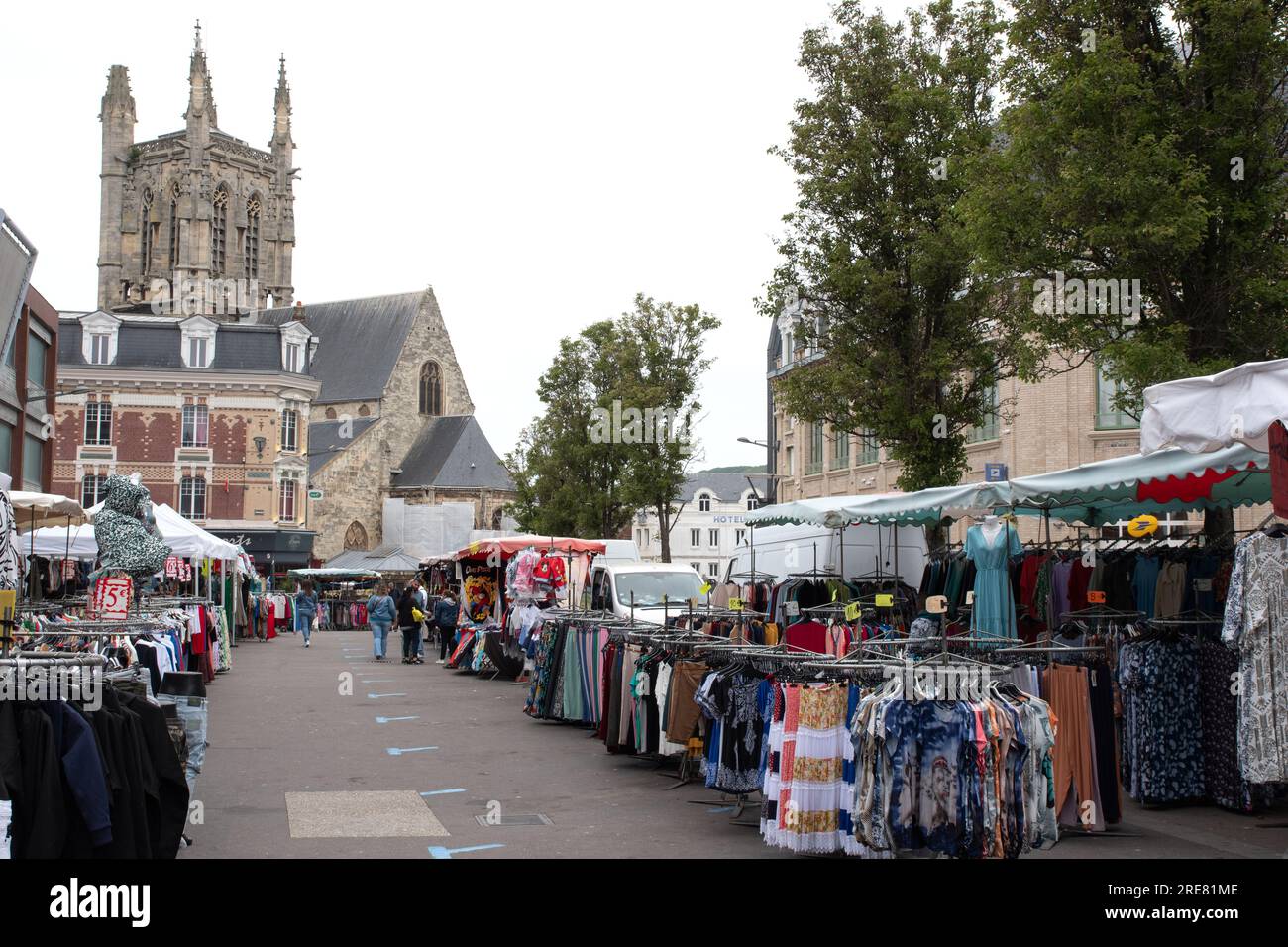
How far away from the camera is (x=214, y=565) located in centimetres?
2806

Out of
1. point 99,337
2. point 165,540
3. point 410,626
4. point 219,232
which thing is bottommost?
point 410,626

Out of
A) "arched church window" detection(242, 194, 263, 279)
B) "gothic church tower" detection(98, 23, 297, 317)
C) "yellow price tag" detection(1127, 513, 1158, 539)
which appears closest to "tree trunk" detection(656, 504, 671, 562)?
"yellow price tag" detection(1127, 513, 1158, 539)

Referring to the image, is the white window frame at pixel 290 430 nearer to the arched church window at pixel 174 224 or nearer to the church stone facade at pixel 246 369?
the church stone facade at pixel 246 369

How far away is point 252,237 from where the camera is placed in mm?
87562

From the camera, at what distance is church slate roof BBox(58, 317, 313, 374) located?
55156 mm

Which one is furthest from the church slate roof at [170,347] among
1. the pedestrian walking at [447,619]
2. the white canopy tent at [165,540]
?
the white canopy tent at [165,540]

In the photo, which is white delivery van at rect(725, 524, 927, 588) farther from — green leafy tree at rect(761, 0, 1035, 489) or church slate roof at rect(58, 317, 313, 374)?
church slate roof at rect(58, 317, 313, 374)

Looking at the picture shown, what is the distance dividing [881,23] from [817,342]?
17.7 ft

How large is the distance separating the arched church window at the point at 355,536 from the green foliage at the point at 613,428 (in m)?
23.8

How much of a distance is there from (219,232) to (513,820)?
84.1m

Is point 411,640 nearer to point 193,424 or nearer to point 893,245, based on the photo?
point 893,245

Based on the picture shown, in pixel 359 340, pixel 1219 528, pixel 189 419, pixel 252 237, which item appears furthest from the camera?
pixel 252 237

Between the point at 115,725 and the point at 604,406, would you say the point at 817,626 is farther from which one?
→ the point at 604,406

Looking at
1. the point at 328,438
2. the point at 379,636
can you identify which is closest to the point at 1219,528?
the point at 379,636
